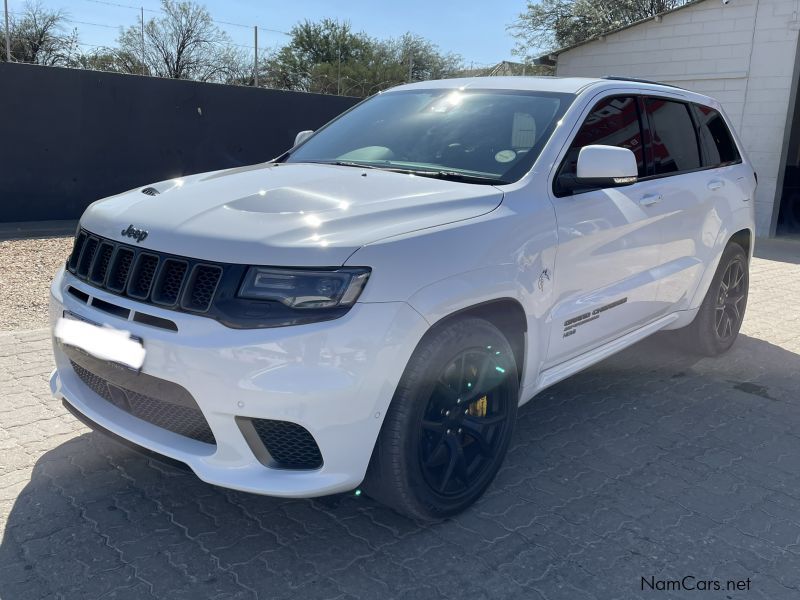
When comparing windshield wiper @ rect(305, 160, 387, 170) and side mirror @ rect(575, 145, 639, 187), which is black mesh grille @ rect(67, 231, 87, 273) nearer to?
windshield wiper @ rect(305, 160, 387, 170)

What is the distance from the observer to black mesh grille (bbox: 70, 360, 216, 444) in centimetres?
263

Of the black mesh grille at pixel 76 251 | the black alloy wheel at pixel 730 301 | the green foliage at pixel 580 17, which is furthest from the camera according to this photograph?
the green foliage at pixel 580 17

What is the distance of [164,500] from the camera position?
3.20 metres

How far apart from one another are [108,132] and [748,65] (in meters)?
10.4

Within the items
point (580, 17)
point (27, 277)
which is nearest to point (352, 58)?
point (580, 17)

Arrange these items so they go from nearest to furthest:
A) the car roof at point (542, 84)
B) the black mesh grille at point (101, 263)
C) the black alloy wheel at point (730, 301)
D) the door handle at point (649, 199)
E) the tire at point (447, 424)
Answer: the tire at point (447, 424) → the black mesh grille at point (101, 263) → the car roof at point (542, 84) → the door handle at point (649, 199) → the black alloy wheel at point (730, 301)

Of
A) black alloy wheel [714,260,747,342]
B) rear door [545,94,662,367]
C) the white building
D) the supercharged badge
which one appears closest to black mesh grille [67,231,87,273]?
rear door [545,94,662,367]

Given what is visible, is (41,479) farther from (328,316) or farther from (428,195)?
(428,195)

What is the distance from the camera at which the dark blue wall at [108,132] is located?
10.4 m

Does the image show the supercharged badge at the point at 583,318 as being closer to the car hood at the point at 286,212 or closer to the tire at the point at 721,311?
the car hood at the point at 286,212

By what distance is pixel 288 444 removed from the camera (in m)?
2.57

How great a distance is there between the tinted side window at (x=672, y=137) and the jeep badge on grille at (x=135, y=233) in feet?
9.77

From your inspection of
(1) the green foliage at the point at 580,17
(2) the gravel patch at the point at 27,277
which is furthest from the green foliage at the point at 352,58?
(2) the gravel patch at the point at 27,277

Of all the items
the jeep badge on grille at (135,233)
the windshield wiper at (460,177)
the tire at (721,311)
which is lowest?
the tire at (721,311)
